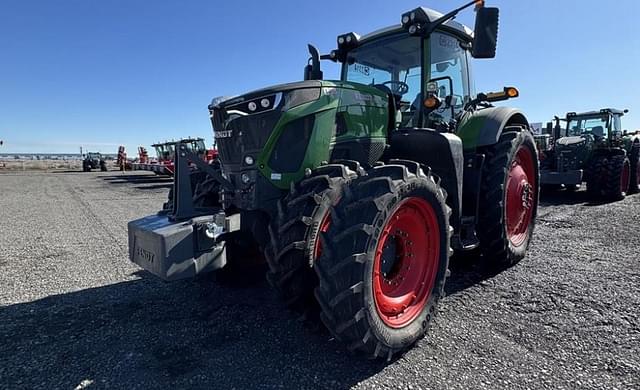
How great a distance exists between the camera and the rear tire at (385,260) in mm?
2291

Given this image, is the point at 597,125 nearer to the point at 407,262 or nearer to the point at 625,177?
the point at 625,177

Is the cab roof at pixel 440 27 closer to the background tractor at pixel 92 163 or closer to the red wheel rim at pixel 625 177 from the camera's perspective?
the red wheel rim at pixel 625 177

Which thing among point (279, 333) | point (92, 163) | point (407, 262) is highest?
point (92, 163)

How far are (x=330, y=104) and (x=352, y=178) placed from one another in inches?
28.5

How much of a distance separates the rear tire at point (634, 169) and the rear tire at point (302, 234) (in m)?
13.0

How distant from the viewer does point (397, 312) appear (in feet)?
9.00

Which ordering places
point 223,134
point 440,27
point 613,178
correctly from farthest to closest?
point 613,178, point 440,27, point 223,134

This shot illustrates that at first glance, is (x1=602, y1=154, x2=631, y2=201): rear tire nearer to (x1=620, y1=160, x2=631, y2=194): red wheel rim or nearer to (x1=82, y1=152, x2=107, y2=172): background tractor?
(x1=620, y1=160, x2=631, y2=194): red wheel rim

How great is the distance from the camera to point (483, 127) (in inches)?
164

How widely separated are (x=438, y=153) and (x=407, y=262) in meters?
1.16

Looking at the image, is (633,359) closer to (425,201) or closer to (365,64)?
(425,201)

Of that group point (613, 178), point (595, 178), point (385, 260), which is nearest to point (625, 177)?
point (613, 178)

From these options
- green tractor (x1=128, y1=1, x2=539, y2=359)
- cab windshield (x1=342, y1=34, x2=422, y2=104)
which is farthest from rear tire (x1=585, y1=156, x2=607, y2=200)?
cab windshield (x1=342, y1=34, x2=422, y2=104)

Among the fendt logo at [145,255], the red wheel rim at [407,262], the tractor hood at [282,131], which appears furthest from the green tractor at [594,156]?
the fendt logo at [145,255]
